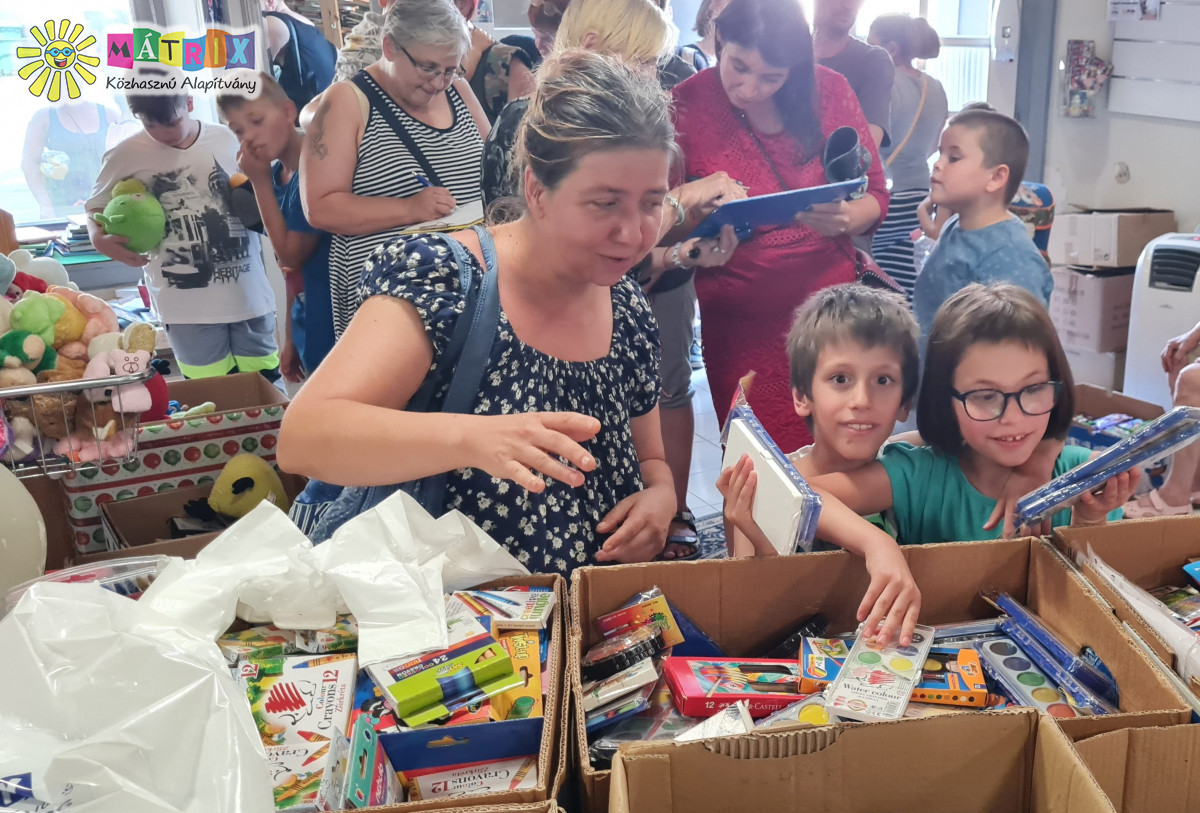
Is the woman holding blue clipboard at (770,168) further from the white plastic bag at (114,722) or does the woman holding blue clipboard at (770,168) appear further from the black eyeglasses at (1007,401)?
the white plastic bag at (114,722)

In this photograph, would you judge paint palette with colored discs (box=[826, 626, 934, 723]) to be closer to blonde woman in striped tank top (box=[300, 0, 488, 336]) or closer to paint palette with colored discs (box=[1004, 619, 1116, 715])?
paint palette with colored discs (box=[1004, 619, 1116, 715])

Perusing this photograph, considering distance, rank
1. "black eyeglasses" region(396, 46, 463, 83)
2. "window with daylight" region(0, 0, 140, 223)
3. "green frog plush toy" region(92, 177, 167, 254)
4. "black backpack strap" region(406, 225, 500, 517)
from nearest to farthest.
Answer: "black backpack strap" region(406, 225, 500, 517) → "black eyeglasses" region(396, 46, 463, 83) → "green frog plush toy" region(92, 177, 167, 254) → "window with daylight" region(0, 0, 140, 223)

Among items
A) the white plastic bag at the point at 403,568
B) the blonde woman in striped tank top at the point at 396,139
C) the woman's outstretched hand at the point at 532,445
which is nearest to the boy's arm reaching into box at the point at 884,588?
the woman's outstretched hand at the point at 532,445

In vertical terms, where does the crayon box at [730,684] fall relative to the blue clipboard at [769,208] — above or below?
below

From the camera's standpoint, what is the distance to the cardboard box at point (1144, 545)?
41.2 inches

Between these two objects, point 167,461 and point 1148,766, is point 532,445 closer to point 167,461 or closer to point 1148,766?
point 1148,766

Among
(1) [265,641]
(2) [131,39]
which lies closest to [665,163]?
(1) [265,641]

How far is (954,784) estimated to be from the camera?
2.60ft

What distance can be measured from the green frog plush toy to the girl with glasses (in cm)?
228

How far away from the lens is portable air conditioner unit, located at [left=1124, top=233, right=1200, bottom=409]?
3.08 m

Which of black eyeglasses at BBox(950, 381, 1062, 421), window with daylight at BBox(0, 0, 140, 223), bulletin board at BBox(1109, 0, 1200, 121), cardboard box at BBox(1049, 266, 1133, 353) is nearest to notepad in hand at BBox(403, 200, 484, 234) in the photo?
black eyeglasses at BBox(950, 381, 1062, 421)

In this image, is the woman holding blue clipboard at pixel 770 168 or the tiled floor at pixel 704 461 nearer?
the woman holding blue clipboard at pixel 770 168

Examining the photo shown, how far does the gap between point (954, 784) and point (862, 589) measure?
0.93 ft

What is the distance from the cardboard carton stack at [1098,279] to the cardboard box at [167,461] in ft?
9.68
